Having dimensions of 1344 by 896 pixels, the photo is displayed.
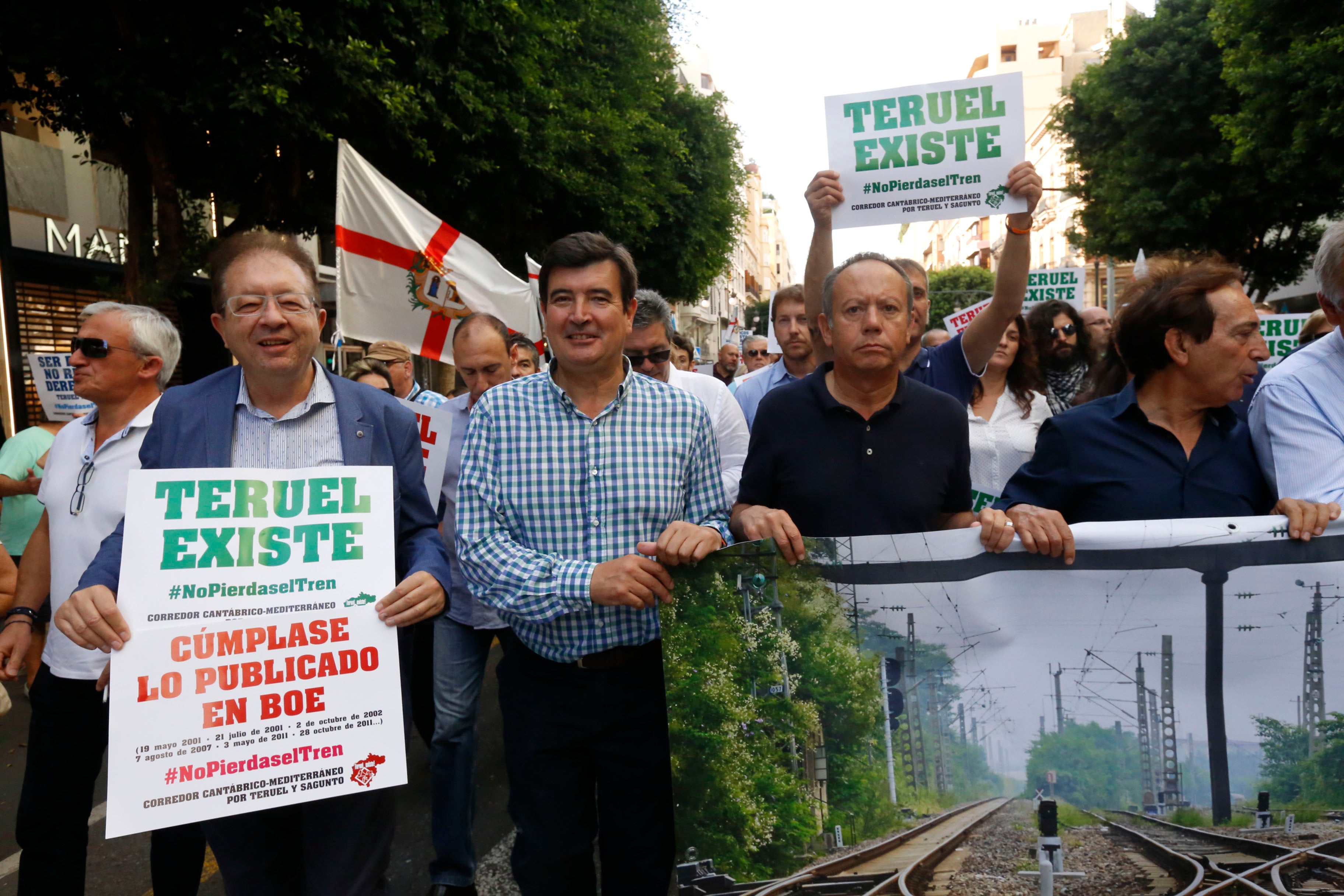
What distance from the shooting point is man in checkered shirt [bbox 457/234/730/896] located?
8.00 ft

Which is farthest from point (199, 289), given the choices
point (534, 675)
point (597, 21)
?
point (534, 675)

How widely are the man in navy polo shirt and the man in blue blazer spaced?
0.90 metres

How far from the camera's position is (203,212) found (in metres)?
10.7

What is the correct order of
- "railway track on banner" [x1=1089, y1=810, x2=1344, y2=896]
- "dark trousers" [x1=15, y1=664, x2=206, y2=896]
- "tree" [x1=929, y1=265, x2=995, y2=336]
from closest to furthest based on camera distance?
"railway track on banner" [x1=1089, y1=810, x2=1344, y2=896], "dark trousers" [x1=15, y1=664, x2=206, y2=896], "tree" [x1=929, y1=265, x2=995, y2=336]

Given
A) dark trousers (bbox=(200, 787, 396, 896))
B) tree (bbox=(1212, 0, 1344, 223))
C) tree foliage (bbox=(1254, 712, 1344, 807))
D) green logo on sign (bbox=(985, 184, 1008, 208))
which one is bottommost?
dark trousers (bbox=(200, 787, 396, 896))

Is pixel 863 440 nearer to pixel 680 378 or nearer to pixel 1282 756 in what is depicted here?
pixel 1282 756

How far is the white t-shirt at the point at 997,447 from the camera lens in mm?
4203

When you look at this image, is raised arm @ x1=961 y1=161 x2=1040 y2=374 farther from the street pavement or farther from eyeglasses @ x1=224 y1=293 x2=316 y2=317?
the street pavement

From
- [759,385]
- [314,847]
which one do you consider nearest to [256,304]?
[314,847]

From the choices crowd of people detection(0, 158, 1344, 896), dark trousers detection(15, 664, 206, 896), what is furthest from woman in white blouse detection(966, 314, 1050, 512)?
dark trousers detection(15, 664, 206, 896)

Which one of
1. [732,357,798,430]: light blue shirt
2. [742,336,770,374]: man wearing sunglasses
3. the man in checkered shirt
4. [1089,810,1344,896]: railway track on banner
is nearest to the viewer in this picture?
[1089,810,1344,896]: railway track on banner

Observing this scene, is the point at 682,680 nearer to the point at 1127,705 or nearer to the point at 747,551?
the point at 747,551

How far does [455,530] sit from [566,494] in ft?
2.65

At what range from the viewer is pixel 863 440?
2.47 m
